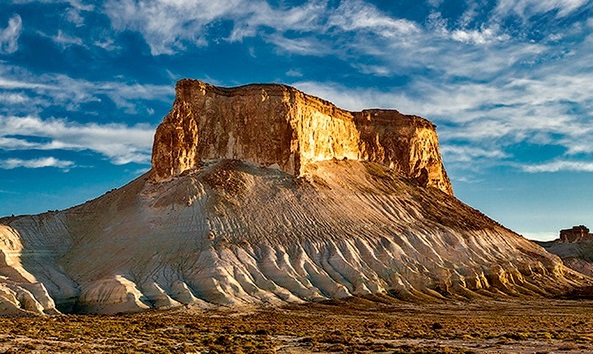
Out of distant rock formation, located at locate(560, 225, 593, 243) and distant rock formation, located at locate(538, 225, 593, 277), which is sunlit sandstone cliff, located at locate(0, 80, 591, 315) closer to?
distant rock formation, located at locate(538, 225, 593, 277)

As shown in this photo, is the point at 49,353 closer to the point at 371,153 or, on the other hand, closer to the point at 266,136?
the point at 266,136

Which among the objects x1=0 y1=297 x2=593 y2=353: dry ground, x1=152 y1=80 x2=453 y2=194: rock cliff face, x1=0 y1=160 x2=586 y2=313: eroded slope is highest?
x1=152 y1=80 x2=453 y2=194: rock cliff face

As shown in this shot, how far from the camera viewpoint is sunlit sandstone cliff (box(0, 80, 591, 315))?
53.5 m

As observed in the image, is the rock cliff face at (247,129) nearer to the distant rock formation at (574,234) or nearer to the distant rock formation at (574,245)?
the distant rock formation at (574,245)

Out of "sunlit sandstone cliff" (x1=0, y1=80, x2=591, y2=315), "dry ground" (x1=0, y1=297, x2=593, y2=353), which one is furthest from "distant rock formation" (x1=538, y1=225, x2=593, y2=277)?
"dry ground" (x1=0, y1=297, x2=593, y2=353)

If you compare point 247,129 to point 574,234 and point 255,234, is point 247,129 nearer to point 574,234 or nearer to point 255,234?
point 255,234

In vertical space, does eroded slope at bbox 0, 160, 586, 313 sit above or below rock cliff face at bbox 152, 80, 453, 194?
below

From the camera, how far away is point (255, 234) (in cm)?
6153

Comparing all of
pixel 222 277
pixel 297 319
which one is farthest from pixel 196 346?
pixel 222 277

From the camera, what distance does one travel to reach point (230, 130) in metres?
71.6

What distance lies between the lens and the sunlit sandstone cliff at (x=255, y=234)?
53.5 meters

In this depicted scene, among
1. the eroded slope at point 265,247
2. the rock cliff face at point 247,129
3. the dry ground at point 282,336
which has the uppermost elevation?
the rock cliff face at point 247,129

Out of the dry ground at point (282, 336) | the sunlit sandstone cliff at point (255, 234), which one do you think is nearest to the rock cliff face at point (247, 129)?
the sunlit sandstone cliff at point (255, 234)

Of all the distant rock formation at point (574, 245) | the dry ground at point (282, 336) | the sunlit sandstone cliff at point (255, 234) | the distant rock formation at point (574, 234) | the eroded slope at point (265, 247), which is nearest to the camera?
the dry ground at point (282, 336)
